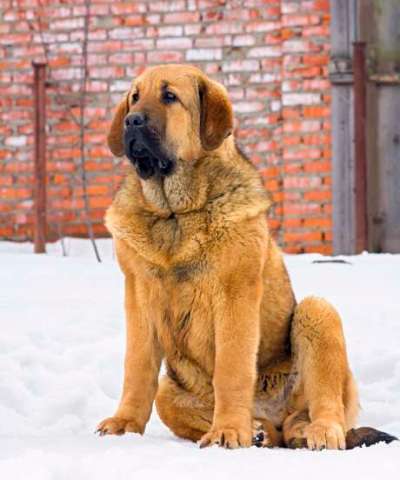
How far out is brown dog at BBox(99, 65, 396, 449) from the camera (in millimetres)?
3748

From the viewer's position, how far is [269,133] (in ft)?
30.4

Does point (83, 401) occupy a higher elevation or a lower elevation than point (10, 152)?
lower

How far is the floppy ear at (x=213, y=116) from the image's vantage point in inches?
155

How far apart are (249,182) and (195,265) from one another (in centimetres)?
45

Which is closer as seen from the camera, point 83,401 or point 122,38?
point 83,401

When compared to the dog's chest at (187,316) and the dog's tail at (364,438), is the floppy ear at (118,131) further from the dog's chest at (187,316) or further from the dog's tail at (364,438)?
the dog's tail at (364,438)

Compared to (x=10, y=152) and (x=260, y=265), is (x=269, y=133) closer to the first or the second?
(x=10, y=152)

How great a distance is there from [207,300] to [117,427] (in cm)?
53

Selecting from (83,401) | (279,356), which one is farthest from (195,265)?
(83,401)

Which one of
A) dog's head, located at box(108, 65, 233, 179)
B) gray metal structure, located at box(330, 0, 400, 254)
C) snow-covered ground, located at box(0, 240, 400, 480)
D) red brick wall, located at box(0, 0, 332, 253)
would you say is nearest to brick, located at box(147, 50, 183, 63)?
red brick wall, located at box(0, 0, 332, 253)

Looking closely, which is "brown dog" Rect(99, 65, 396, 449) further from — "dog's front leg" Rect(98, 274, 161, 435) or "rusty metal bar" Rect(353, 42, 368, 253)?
"rusty metal bar" Rect(353, 42, 368, 253)

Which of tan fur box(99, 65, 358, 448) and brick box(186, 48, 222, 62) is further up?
brick box(186, 48, 222, 62)

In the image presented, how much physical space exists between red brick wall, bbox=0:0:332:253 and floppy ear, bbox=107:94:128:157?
16.6ft

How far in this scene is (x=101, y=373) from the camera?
5.20 meters
